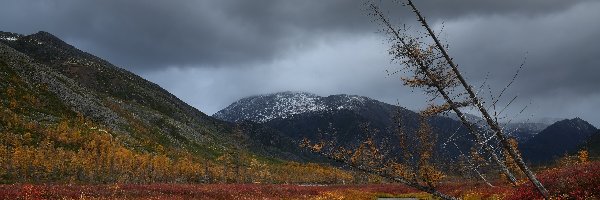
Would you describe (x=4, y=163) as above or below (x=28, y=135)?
below

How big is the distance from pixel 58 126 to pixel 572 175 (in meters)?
127

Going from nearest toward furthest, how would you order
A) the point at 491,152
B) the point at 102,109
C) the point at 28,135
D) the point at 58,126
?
the point at 491,152 → the point at 28,135 → the point at 58,126 → the point at 102,109

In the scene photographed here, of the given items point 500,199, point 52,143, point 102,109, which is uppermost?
point 102,109

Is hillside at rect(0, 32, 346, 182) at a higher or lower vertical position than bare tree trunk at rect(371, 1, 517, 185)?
higher

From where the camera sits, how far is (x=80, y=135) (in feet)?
419

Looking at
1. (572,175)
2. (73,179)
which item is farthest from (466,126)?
(73,179)

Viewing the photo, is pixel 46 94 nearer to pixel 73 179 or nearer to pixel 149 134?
pixel 149 134

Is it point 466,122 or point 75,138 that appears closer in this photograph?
point 466,122

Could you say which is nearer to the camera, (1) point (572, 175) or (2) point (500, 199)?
(1) point (572, 175)

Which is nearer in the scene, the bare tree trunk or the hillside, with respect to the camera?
the bare tree trunk

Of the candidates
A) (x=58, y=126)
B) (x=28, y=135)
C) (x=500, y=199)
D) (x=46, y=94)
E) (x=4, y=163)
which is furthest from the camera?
(x=46, y=94)

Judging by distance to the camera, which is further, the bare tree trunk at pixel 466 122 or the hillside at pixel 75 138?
the hillside at pixel 75 138

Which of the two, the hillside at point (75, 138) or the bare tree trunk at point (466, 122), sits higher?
the hillside at point (75, 138)

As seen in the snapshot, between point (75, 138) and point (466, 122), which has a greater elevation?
point (75, 138)
